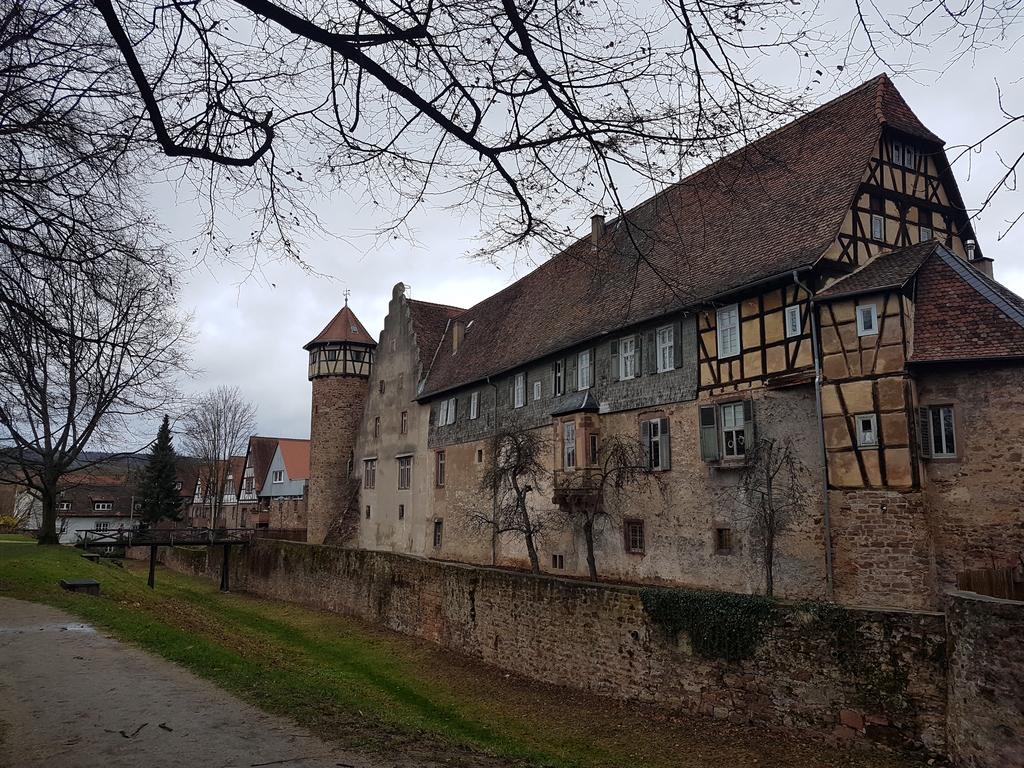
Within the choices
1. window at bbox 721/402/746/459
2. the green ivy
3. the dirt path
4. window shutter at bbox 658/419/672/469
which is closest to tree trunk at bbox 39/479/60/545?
the dirt path

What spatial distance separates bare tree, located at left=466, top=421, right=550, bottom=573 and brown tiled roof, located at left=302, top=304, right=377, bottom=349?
15453 millimetres

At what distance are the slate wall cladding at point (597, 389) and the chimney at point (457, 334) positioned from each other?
3.02 meters

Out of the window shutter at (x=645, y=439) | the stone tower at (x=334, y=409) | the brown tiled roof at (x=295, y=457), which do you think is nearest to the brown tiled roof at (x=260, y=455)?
the brown tiled roof at (x=295, y=457)

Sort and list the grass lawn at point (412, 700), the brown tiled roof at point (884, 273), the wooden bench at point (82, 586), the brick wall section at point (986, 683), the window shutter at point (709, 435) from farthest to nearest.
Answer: the wooden bench at point (82, 586)
the window shutter at point (709, 435)
the brown tiled roof at point (884, 273)
the brick wall section at point (986, 683)
the grass lawn at point (412, 700)

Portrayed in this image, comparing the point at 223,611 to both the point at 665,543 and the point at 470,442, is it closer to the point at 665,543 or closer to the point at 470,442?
the point at 470,442

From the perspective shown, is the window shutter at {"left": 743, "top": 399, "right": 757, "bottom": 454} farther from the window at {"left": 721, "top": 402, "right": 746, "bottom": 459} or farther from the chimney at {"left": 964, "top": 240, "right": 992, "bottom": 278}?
the chimney at {"left": 964, "top": 240, "right": 992, "bottom": 278}

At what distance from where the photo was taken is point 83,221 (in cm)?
695

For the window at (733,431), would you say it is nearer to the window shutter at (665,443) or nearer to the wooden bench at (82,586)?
the window shutter at (665,443)

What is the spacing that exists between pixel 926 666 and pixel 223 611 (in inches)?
859

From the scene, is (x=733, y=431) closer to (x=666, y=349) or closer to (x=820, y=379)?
(x=820, y=379)

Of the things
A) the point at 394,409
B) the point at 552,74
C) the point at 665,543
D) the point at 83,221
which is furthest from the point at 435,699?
the point at 394,409

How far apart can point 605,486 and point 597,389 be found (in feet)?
9.00

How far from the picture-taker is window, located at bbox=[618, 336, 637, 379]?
1984cm

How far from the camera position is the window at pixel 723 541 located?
1644cm
